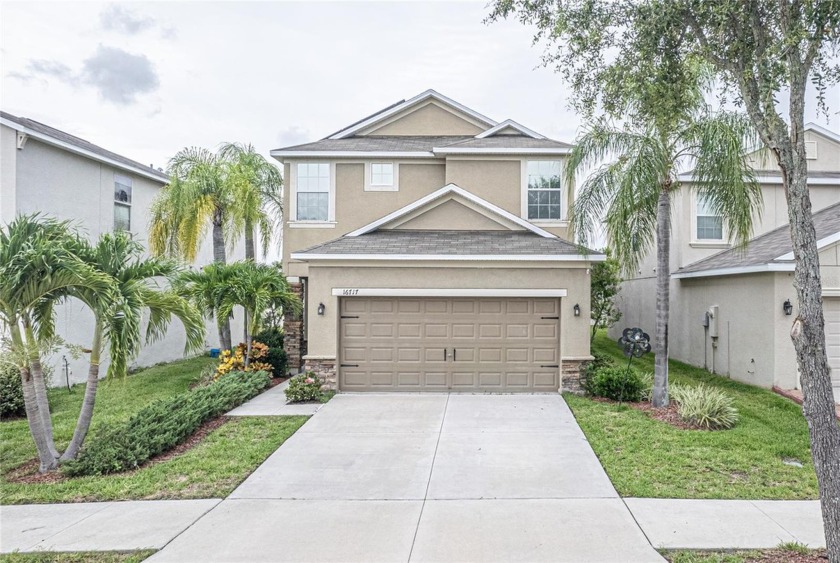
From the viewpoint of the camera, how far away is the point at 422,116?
16.1m

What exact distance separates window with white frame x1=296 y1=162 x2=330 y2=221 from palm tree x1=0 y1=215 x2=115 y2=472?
25.5 ft

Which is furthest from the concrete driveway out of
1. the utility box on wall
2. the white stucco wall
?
the white stucco wall

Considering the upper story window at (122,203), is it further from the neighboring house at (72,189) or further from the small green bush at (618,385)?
the small green bush at (618,385)

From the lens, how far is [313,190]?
1466cm

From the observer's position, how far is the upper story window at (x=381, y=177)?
48.1ft

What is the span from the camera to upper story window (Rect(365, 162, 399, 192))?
14664 millimetres

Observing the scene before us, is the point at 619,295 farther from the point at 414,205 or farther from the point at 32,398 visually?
the point at 32,398

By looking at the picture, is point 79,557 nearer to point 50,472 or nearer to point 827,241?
point 50,472

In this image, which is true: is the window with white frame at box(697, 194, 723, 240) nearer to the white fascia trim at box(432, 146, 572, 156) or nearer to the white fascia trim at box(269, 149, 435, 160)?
the white fascia trim at box(432, 146, 572, 156)

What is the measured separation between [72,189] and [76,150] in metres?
1.07

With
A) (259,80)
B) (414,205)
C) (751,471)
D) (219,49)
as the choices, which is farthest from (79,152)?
(751,471)

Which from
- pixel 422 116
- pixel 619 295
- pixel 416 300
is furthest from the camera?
pixel 619 295

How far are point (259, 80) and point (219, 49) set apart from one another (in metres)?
3.08

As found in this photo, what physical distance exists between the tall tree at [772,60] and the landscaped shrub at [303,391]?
26.1 feet
